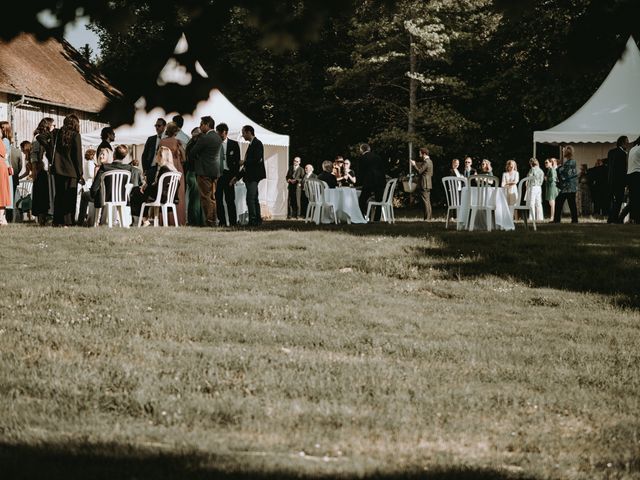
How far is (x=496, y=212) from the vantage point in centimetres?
1833

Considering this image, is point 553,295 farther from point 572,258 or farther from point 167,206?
point 167,206

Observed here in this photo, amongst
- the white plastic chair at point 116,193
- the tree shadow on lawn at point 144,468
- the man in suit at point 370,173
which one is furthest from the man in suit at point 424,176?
the tree shadow on lawn at point 144,468

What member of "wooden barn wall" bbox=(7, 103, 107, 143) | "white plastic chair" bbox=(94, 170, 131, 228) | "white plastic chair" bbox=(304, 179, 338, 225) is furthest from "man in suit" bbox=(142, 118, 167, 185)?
"wooden barn wall" bbox=(7, 103, 107, 143)

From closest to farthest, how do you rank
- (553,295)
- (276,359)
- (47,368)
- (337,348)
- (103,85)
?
1. (103,85)
2. (47,368)
3. (276,359)
4. (337,348)
5. (553,295)

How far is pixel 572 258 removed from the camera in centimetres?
1302

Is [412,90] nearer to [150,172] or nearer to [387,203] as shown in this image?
[387,203]

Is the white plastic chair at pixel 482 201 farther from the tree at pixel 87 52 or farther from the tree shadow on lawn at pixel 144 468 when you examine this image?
the tree at pixel 87 52

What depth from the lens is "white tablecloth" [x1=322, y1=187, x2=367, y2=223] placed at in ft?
66.1

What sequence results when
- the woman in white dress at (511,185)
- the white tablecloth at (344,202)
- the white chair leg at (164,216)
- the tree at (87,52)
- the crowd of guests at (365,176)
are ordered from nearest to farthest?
1. the tree at (87,52)
2. the white chair leg at (164,216)
3. the woman in white dress at (511,185)
4. the white tablecloth at (344,202)
5. the crowd of guests at (365,176)

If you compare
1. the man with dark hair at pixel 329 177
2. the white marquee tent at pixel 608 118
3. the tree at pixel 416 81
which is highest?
the tree at pixel 416 81

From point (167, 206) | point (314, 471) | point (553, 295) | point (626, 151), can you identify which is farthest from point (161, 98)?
point (626, 151)

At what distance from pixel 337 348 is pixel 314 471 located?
309 centimetres

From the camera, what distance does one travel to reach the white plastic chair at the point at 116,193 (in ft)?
52.4

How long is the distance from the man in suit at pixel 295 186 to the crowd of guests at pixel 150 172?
25.3ft
